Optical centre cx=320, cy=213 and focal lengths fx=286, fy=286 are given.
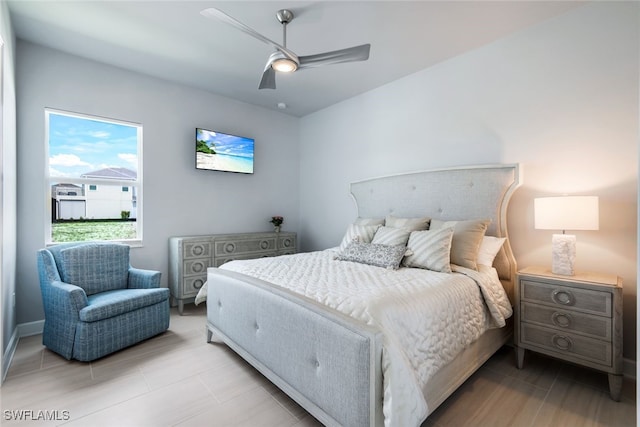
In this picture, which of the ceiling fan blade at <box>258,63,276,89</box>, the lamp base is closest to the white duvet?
the lamp base

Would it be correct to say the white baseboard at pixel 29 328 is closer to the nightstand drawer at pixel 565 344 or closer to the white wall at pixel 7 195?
the white wall at pixel 7 195

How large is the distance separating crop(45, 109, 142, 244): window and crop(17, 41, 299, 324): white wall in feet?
0.36

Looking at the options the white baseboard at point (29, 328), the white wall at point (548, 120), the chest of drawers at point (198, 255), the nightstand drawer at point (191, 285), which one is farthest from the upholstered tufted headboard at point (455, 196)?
the white baseboard at point (29, 328)

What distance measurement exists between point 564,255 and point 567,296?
303 millimetres

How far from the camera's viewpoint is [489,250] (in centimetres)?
244

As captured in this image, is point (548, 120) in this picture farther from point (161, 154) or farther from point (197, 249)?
point (161, 154)

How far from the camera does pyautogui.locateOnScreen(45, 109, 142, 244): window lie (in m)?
2.99

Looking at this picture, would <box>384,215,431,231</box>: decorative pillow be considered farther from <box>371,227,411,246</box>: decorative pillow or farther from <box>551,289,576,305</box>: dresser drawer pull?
<box>551,289,576,305</box>: dresser drawer pull

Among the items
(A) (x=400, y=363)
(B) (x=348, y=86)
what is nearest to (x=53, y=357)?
(A) (x=400, y=363)

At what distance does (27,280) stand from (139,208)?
1185 millimetres

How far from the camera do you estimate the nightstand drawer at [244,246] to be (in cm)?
364

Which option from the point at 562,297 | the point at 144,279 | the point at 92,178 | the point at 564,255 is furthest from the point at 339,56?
the point at 92,178

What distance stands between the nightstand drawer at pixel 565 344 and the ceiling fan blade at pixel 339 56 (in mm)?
2373

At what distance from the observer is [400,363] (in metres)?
1.23
